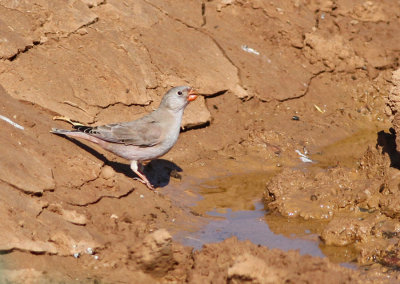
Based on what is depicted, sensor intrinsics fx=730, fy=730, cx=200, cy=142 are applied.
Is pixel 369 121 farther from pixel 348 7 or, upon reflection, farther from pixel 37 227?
pixel 37 227

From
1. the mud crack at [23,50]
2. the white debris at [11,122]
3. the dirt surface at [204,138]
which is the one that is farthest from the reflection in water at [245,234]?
the mud crack at [23,50]

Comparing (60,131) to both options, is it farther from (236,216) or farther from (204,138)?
(204,138)

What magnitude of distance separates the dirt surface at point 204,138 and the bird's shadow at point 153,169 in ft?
0.09

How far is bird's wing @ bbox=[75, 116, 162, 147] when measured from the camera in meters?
7.76

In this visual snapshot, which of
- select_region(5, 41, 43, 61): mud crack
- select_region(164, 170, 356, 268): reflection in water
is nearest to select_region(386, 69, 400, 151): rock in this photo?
select_region(164, 170, 356, 268): reflection in water

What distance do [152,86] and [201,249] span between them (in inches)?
143

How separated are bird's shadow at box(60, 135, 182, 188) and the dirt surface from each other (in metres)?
0.03

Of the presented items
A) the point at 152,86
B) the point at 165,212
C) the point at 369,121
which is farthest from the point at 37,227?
the point at 369,121

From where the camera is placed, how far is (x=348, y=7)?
A: 12.2 meters

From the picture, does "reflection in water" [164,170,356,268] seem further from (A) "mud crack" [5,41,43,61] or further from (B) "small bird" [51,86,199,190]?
(A) "mud crack" [5,41,43,61]

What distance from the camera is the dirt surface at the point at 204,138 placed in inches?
229

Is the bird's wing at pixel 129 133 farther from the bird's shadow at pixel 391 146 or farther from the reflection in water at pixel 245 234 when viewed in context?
the bird's shadow at pixel 391 146

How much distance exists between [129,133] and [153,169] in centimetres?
86

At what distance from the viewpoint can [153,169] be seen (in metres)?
8.62
